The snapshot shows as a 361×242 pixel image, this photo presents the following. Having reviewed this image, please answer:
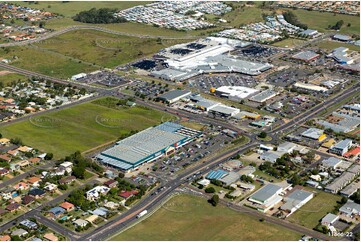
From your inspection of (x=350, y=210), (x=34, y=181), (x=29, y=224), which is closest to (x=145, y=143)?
(x=34, y=181)

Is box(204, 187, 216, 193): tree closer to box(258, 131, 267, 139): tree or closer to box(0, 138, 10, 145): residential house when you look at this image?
box(258, 131, 267, 139): tree

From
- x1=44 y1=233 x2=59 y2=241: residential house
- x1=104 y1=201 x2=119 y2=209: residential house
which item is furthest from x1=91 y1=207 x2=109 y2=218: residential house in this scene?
x1=44 y1=233 x2=59 y2=241: residential house

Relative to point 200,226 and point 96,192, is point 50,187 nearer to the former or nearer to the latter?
point 96,192

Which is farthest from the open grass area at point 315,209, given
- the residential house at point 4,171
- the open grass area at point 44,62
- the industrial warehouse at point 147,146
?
the open grass area at point 44,62

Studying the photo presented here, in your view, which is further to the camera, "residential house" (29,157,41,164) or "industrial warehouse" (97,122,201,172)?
"residential house" (29,157,41,164)

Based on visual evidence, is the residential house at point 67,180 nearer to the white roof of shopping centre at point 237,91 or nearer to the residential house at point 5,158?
the residential house at point 5,158

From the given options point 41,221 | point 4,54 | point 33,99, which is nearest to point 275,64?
point 33,99
